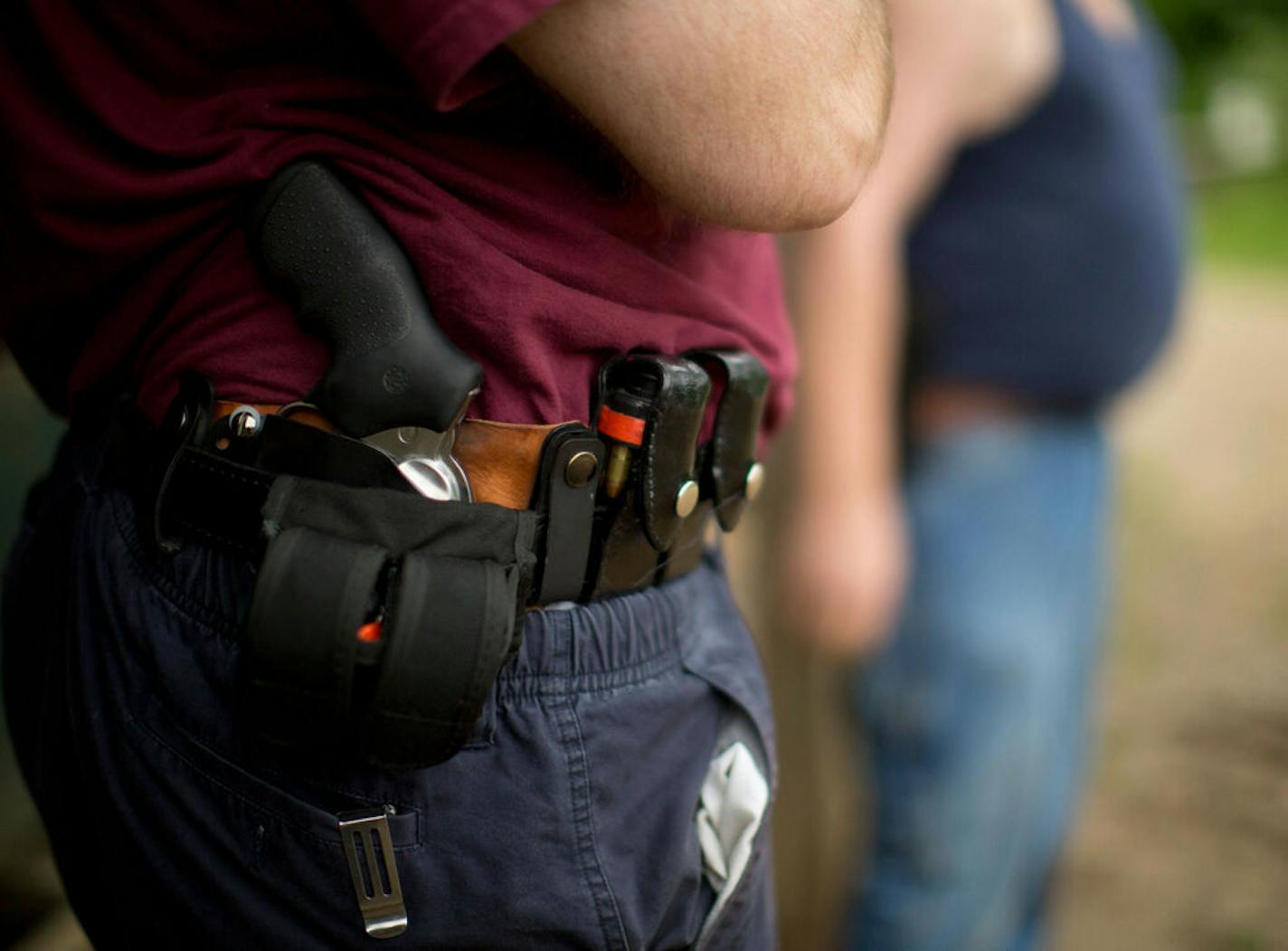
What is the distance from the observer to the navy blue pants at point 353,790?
36.0 inches

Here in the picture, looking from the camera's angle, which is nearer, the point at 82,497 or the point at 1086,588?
the point at 82,497

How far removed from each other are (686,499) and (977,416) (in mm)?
1448

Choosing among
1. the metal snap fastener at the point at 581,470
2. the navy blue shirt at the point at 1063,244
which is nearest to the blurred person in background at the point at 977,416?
the navy blue shirt at the point at 1063,244

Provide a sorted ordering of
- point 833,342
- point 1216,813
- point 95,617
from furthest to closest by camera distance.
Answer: point 1216,813 < point 833,342 < point 95,617

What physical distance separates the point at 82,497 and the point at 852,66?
76 cm

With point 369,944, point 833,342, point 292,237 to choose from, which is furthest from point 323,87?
point 833,342

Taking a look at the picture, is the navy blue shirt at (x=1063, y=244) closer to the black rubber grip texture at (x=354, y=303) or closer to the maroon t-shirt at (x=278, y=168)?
the maroon t-shirt at (x=278, y=168)

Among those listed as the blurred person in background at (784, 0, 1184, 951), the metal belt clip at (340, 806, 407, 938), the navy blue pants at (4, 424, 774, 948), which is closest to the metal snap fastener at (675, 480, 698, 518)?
the navy blue pants at (4, 424, 774, 948)

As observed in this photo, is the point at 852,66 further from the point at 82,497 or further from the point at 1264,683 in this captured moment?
the point at 1264,683

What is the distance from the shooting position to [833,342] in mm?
2096

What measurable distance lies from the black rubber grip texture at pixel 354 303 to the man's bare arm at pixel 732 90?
193 millimetres

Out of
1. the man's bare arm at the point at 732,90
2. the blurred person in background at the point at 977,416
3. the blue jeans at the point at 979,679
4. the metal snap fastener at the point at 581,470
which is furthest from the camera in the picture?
the blue jeans at the point at 979,679

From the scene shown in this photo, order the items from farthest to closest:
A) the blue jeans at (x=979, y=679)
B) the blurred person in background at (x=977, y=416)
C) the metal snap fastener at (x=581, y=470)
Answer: the blue jeans at (x=979, y=679), the blurred person in background at (x=977, y=416), the metal snap fastener at (x=581, y=470)

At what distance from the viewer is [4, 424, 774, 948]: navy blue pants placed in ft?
3.00
